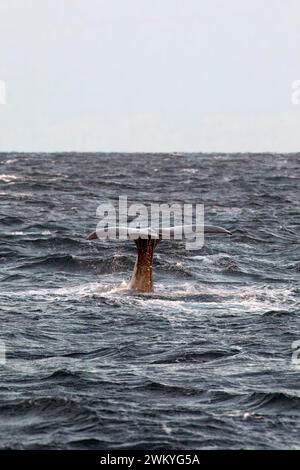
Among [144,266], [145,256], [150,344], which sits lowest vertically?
[150,344]

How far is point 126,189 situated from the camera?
5597 cm

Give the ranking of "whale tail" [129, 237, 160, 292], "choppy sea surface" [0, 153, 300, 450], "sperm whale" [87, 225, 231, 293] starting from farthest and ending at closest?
"whale tail" [129, 237, 160, 292] < "sperm whale" [87, 225, 231, 293] < "choppy sea surface" [0, 153, 300, 450]

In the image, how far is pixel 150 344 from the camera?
16672 mm

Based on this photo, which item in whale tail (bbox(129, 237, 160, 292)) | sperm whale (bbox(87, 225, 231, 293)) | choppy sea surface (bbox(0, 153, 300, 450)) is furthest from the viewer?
whale tail (bbox(129, 237, 160, 292))

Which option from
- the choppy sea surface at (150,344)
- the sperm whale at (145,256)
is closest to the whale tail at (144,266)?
the sperm whale at (145,256)

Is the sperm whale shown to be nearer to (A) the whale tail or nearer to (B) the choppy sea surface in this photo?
(A) the whale tail

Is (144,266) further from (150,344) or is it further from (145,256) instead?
(150,344)

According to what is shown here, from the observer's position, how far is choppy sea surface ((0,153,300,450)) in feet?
40.7

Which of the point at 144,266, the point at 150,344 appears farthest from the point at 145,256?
the point at 150,344

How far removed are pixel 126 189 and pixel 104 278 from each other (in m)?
31.7

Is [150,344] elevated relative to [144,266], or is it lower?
lower

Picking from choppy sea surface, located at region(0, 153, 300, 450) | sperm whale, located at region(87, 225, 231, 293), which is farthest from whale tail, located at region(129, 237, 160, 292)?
choppy sea surface, located at region(0, 153, 300, 450)

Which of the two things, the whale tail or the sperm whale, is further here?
the whale tail
